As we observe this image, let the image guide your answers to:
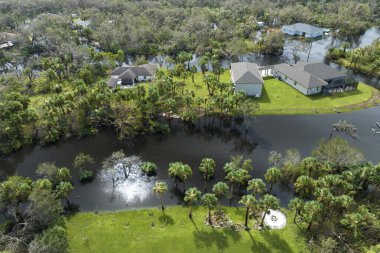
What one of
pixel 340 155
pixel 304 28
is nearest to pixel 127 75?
pixel 340 155

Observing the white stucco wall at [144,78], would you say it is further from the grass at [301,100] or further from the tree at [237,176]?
the tree at [237,176]

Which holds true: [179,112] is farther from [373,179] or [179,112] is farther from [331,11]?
[331,11]

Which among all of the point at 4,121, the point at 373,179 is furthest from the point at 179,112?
the point at 373,179

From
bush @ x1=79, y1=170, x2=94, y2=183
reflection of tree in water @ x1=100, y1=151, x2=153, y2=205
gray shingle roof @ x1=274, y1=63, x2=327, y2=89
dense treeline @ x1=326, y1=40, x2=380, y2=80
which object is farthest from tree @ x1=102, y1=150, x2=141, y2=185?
dense treeline @ x1=326, y1=40, x2=380, y2=80

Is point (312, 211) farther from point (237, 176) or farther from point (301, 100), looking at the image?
point (301, 100)

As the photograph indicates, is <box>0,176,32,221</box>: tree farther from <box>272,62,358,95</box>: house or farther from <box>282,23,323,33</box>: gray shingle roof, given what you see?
<box>282,23,323,33</box>: gray shingle roof

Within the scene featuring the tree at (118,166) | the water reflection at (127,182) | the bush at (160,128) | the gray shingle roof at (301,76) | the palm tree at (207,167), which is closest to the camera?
the water reflection at (127,182)

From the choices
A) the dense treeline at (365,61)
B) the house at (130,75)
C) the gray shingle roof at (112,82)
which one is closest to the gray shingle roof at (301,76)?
the dense treeline at (365,61)
